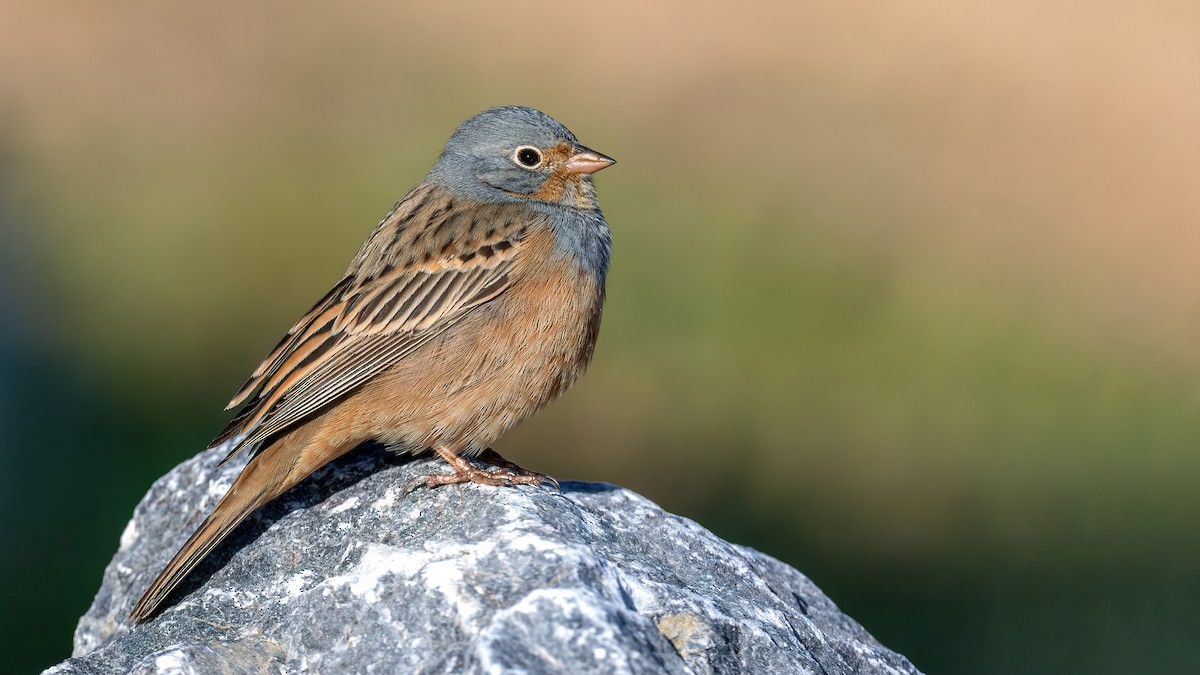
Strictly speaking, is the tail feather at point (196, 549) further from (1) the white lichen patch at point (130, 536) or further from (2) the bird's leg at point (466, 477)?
(1) the white lichen patch at point (130, 536)

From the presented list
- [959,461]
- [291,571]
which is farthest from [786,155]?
[291,571]

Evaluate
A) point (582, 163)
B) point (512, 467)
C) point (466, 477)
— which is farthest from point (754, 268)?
point (466, 477)

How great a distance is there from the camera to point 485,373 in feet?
17.3

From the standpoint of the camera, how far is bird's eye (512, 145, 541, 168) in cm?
595

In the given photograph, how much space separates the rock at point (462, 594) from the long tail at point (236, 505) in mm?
77

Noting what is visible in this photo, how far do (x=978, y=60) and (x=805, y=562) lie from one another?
216 inches

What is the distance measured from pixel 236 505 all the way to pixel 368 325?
3.02 feet

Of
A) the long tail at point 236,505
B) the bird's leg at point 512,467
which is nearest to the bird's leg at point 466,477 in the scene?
the bird's leg at point 512,467

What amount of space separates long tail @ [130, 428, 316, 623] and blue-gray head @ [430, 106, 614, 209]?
1.43 metres

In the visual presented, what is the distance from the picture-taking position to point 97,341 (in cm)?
1009

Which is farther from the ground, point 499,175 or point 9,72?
point 499,175

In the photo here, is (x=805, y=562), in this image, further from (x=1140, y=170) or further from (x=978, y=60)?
(x=978, y=60)

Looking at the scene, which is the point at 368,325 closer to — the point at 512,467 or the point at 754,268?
the point at 512,467

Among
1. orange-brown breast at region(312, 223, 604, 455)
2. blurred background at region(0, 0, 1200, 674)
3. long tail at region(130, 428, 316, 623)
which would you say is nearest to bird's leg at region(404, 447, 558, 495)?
orange-brown breast at region(312, 223, 604, 455)
